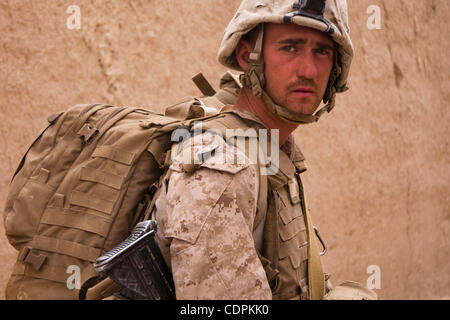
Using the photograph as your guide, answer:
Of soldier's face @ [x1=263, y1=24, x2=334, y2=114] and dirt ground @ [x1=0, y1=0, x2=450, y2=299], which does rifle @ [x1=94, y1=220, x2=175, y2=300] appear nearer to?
soldier's face @ [x1=263, y1=24, x2=334, y2=114]

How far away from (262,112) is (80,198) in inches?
20.3

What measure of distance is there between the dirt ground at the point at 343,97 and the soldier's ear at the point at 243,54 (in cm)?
131

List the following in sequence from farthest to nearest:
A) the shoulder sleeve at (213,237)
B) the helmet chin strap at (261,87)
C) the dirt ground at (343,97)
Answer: the dirt ground at (343,97) < the helmet chin strap at (261,87) < the shoulder sleeve at (213,237)

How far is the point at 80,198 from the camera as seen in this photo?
132 cm

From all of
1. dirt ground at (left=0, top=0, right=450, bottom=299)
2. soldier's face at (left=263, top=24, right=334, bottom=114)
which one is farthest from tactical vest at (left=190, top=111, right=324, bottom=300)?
dirt ground at (left=0, top=0, right=450, bottom=299)

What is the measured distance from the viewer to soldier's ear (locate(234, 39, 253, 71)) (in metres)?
1.47

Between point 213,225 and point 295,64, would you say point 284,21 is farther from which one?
point 213,225

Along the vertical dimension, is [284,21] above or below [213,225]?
above

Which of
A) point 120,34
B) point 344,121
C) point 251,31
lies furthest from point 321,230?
point 251,31

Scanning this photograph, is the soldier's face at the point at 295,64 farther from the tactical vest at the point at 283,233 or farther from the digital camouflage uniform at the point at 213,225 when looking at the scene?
the digital camouflage uniform at the point at 213,225

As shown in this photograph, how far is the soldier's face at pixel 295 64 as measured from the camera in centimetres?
135

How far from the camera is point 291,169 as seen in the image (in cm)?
139

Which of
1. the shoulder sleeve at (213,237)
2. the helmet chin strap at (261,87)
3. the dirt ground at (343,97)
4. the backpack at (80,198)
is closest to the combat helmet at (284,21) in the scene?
the helmet chin strap at (261,87)

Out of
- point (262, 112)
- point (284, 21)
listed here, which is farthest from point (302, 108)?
point (284, 21)
